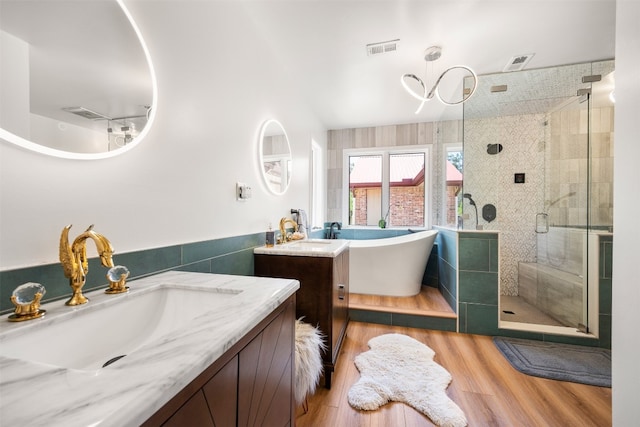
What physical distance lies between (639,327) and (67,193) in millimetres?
1871

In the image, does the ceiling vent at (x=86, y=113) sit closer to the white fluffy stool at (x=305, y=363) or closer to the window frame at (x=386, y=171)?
the white fluffy stool at (x=305, y=363)

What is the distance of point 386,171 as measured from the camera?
12.5 ft

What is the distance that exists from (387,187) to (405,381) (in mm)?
2741

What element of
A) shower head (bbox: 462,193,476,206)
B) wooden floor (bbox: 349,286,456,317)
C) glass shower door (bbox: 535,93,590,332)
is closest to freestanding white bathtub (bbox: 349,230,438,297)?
wooden floor (bbox: 349,286,456,317)

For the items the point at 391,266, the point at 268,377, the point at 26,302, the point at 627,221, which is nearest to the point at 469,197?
Answer: the point at 391,266

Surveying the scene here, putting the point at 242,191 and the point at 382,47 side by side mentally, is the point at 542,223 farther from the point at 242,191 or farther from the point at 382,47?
the point at 242,191

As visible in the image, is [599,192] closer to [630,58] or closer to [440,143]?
[440,143]

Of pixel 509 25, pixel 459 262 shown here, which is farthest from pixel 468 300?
pixel 509 25

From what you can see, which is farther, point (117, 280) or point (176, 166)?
point (176, 166)

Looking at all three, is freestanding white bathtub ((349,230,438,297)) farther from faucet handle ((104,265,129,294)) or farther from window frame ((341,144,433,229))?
faucet handle ((104,265,129,294))

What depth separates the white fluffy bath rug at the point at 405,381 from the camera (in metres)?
1.35

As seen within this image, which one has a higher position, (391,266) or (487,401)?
(391,266)

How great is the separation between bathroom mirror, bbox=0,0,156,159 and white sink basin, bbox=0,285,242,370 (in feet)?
1.52

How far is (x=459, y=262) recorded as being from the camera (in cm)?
229
